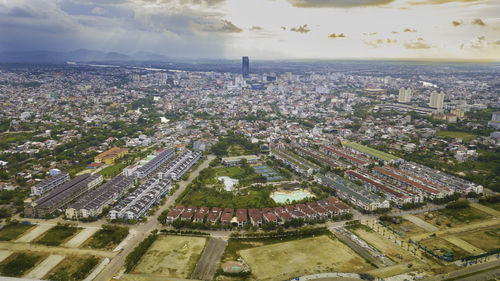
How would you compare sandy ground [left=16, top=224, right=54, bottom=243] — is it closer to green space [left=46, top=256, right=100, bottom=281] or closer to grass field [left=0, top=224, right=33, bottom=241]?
grass field [left=0, top=224, right=33, bottom=241]

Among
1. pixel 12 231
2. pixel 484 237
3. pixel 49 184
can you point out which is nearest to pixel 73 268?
pixel 12 231

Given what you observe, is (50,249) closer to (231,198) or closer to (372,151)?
(231,198)

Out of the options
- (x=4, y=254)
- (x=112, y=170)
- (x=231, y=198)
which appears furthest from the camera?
Answer: (x=112, y=170)

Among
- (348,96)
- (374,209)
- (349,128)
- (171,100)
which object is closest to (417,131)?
(349,128)

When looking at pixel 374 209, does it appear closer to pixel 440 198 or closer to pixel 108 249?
pixel 440 198

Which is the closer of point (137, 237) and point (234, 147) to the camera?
point (137, 237)

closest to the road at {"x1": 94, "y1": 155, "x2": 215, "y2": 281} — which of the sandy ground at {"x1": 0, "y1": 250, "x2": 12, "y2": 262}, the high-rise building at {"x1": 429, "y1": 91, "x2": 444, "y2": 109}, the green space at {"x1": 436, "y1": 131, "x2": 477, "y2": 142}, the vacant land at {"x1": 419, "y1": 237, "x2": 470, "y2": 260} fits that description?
the sandy ground at {"x1": 0, "y1": 250, "x2": 12, "y2": 262}
